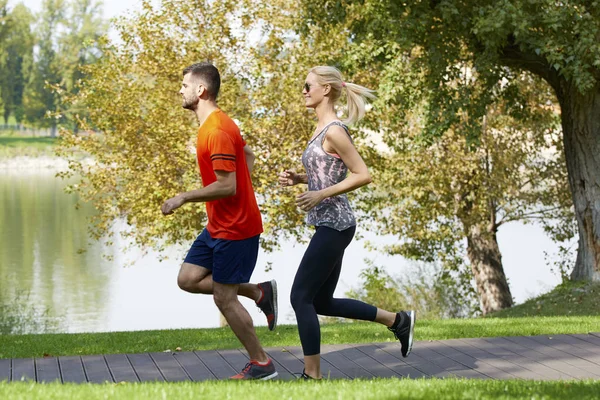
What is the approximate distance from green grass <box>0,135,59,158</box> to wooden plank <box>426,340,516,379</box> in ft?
252

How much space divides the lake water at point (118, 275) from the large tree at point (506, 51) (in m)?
8.33

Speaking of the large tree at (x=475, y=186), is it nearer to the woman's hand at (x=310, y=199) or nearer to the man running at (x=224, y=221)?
the man running at (x=224, y=221)

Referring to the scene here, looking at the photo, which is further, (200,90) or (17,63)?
(17,63)

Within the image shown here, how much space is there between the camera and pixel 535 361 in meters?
7.11

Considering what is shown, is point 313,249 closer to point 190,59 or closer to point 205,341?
point 205,341

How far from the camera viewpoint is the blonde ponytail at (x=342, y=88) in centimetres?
607

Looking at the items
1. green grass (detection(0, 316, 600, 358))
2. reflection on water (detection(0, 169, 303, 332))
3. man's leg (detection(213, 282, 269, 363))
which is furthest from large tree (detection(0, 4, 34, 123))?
man's leg (detection(213, 282, 269, 363))

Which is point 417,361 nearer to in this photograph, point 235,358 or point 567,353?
point 567,353

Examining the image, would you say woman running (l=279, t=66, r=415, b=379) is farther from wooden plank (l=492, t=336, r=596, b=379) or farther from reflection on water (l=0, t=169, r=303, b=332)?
reflection on water (l=0, t=169, r=303, b=332)

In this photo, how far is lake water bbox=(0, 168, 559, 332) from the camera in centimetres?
2556

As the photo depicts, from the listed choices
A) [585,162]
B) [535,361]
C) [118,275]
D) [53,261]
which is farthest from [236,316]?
[53,261]

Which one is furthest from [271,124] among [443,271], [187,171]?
[443,271]

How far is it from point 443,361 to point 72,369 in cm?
288

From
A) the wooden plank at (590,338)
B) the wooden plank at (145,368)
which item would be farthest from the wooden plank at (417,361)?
the wooden plank at (145,368)
